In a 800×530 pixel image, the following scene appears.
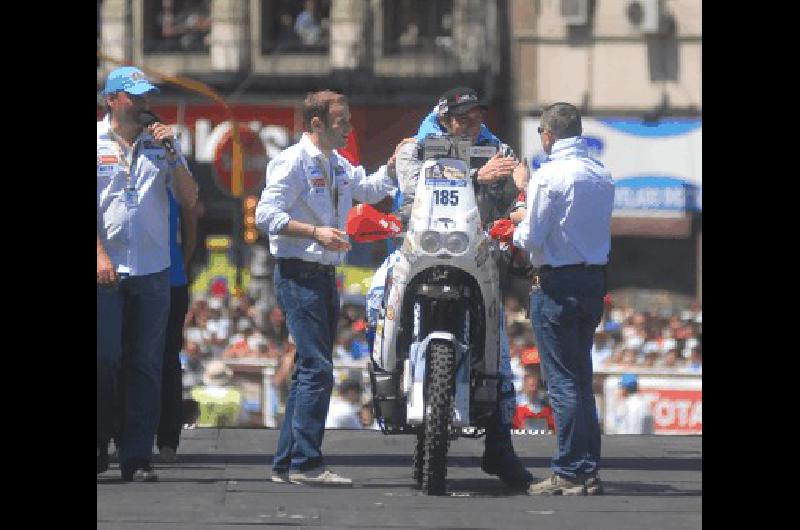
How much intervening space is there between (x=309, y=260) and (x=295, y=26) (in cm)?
2213

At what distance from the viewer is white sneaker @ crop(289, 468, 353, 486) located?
1055 centimetres

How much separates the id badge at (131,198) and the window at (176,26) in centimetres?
2164

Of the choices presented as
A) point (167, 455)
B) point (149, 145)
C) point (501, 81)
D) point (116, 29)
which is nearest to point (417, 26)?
point (501, 81)

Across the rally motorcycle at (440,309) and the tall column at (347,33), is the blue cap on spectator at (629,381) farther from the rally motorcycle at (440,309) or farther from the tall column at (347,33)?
the tall column at (347,33)

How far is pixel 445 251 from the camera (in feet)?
33.4

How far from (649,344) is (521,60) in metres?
10.7

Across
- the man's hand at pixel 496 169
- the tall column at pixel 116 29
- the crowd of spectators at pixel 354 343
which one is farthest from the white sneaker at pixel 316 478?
the tall column at pixel 116 29

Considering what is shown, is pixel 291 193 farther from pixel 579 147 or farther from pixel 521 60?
pixel 521 60

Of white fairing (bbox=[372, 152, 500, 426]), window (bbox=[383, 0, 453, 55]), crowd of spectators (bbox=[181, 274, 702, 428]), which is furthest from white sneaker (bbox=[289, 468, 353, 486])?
window (bbox=[383, 0, 453, 55])

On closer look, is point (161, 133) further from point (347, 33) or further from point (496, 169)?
point (347, 33)

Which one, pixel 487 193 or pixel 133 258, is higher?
pixel 487 193

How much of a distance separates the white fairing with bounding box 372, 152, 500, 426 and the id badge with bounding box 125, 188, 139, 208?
127 centimetres
